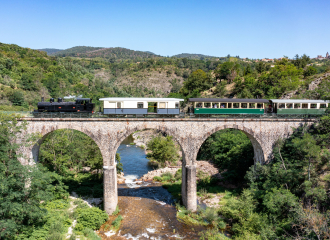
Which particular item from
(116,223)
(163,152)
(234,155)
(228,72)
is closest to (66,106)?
(116,223)

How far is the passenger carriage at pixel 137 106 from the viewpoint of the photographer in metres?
29.1

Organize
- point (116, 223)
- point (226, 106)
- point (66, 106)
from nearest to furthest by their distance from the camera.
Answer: point (116, 223) < point (66, 106) < point (226, 106)

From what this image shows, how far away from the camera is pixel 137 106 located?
29641 millimetres

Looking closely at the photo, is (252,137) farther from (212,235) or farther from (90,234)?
(90,234)

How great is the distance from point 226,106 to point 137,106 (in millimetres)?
12142

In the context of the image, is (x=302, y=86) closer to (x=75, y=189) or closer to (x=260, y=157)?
(x=260, y=157)

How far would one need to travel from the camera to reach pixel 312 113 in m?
32.6

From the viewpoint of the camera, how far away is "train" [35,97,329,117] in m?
29.2

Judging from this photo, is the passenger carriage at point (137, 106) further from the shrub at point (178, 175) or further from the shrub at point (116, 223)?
the shrub at point (178, 175)

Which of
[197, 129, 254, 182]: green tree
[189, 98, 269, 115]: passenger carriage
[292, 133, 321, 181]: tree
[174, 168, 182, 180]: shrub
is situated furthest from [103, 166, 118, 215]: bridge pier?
[292, 133, 321, 181]: tree

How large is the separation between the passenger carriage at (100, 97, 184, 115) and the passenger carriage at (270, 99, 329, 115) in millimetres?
14746

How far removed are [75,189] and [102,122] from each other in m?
13.8

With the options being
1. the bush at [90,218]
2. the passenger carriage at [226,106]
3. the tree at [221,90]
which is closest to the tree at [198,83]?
the tree at [221,90]

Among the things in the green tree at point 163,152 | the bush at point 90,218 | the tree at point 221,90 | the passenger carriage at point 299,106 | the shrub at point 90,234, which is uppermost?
the tree at point 221,90
